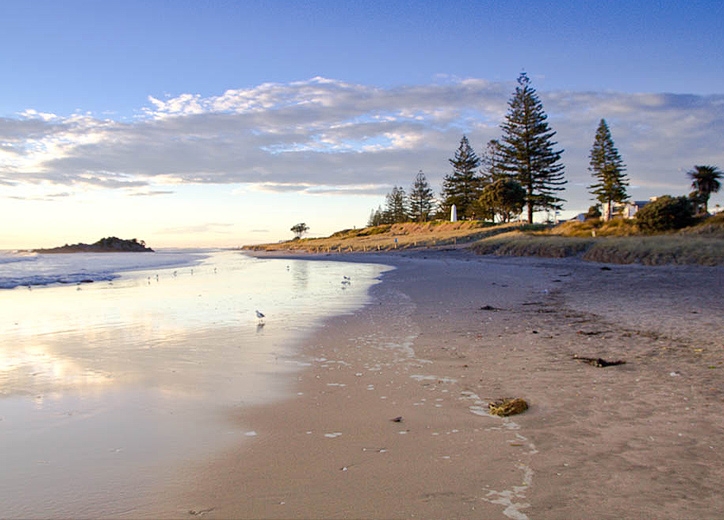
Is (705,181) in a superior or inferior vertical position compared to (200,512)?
superior

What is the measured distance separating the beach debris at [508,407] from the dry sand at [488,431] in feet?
0.23

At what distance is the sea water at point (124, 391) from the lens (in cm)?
283

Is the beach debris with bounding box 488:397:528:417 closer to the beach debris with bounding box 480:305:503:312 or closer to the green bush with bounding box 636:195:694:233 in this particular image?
the beach debris with bounding box 480:305:503:312

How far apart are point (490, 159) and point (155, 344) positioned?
64.3 meters

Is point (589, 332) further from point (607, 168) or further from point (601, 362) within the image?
point (607, 168)

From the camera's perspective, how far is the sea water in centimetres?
283

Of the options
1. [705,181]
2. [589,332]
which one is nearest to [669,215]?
[705,181]

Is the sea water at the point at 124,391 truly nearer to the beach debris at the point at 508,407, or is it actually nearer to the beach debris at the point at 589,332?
the beach debris at the point at 508,407

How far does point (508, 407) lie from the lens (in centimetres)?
389

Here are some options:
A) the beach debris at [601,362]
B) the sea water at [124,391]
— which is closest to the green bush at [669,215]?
the sea water at [124,391]

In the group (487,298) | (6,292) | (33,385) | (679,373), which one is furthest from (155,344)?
(6,292)

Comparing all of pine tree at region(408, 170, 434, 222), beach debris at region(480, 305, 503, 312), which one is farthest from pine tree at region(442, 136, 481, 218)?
beach debris at region(480, 305, 503, 312)

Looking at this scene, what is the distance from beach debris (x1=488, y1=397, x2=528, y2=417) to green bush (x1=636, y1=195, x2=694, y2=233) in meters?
28.7

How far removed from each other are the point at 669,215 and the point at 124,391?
1212 inches
